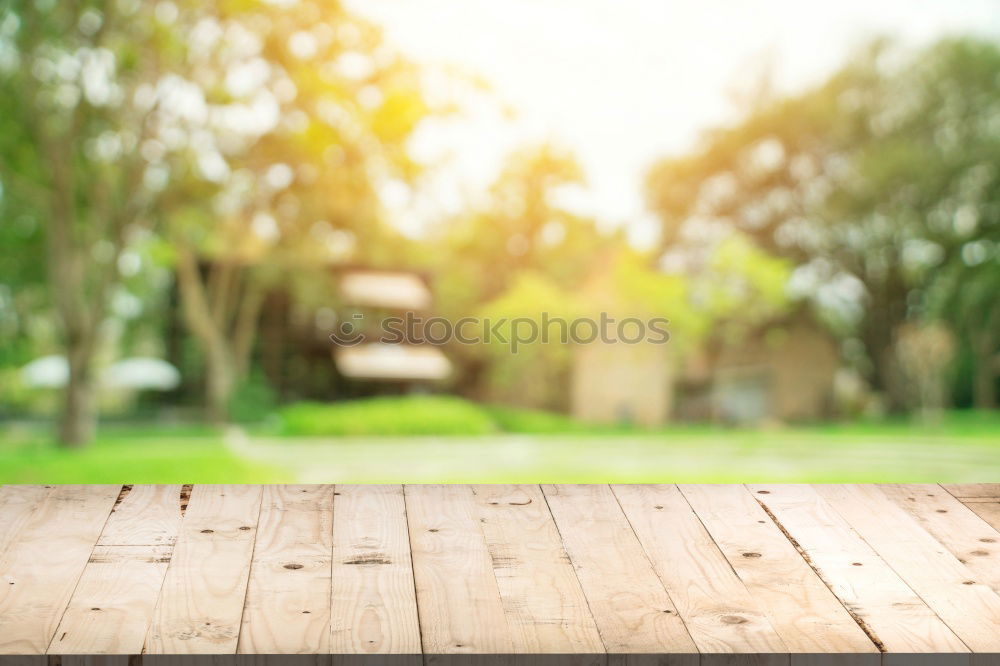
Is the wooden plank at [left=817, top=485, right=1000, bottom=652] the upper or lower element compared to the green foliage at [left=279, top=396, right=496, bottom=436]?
upper

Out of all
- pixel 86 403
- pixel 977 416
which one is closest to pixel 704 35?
pixel 977 416

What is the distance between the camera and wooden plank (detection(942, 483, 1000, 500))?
1779 millimetres

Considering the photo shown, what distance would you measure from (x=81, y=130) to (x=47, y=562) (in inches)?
268

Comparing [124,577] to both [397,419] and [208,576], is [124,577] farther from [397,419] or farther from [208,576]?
[397,419]

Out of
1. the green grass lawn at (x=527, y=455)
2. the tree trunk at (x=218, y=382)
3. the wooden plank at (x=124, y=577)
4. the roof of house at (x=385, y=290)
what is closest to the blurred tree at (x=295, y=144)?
the tree trunk at (x=218, y=382)

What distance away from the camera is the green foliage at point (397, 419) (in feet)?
29.6

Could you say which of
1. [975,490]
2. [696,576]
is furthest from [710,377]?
[696,576]

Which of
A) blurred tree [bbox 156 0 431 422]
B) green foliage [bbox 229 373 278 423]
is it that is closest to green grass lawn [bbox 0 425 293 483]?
green foliage [bbox 229 373 278 423]

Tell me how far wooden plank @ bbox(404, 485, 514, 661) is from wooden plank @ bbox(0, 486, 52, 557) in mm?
574

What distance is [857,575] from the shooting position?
1388 millimetres

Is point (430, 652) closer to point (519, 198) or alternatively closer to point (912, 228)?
point (519, 198)

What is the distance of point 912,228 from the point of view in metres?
11.2

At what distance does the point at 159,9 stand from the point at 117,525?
268 inches

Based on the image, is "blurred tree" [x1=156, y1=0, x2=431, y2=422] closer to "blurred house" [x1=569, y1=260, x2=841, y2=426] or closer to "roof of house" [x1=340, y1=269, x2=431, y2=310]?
"roof of house" [x1=340, y1=269, x2=431, y2=310]
